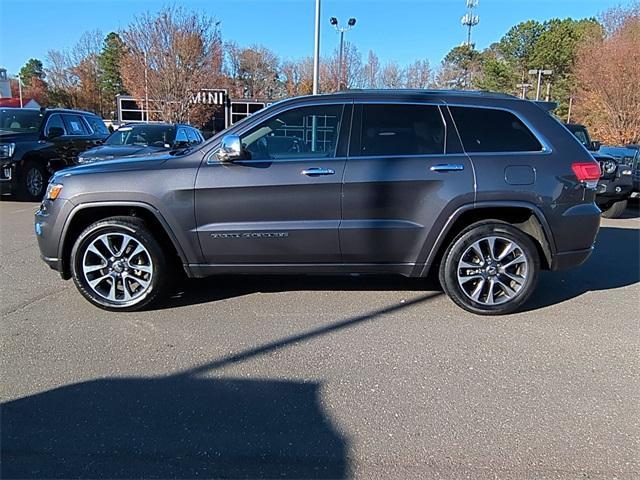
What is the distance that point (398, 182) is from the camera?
404 cm

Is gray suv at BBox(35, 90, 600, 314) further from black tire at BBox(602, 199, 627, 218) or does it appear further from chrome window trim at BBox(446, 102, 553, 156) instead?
black tire at BBox(602, 199, 627, 218)

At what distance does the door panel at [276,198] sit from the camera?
403 centimetres

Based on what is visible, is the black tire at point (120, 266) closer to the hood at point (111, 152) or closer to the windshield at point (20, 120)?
the hood at point (111, 152)

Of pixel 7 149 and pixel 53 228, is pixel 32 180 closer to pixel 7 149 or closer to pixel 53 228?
pixel 7 149

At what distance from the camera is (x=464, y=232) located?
166 inches

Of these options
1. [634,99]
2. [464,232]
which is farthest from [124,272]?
[634,99]

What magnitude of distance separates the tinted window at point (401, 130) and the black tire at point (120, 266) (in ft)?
6.50

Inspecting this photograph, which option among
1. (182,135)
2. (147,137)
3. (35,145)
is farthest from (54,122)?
(182,135)

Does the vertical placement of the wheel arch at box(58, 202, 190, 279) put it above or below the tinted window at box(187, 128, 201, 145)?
below

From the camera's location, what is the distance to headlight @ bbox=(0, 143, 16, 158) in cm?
969

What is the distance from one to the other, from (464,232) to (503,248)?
0.38 metres

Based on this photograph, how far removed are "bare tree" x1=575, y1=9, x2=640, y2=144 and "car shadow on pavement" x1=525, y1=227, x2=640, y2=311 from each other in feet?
67.5

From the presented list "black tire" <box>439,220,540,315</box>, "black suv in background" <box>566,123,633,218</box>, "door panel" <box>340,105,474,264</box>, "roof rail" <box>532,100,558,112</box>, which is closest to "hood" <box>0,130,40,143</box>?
"door panel" <box>340,105,474,264</box>

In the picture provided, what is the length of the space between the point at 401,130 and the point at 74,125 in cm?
1031
